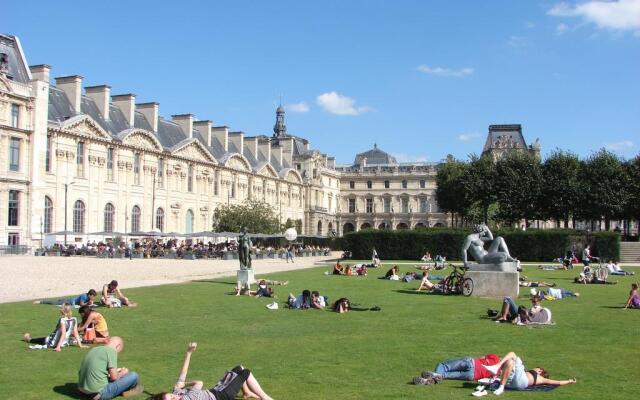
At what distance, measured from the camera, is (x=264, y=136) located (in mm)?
111625

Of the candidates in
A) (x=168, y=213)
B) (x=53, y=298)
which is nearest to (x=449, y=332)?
(x=53, y=298)

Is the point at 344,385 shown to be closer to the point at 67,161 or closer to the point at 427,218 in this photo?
the point at 67,161

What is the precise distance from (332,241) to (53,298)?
7291cm

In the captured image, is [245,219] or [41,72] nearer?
[41,72]

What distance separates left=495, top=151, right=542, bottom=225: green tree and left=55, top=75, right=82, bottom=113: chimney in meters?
37.8

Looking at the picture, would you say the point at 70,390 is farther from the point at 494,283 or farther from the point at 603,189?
the point at 603,189

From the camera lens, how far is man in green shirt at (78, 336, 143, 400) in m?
9.18

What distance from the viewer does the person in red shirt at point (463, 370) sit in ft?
33.1

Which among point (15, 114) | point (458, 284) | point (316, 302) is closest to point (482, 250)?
point (458, 284)

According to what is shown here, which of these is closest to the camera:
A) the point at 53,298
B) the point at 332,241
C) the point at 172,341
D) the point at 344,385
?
the point at 344,385

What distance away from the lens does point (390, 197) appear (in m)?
122

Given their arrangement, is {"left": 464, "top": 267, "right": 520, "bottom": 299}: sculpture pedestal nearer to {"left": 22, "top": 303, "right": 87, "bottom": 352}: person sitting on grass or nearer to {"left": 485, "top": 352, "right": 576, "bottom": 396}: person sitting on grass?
{"left": 485, "top": 352, "right": 576, "bottom": 396}: person sitting on grass

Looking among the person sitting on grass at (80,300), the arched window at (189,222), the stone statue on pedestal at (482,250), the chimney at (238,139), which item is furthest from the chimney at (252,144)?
the person sitting on grass at (80,300)

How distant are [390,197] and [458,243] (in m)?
68.7
